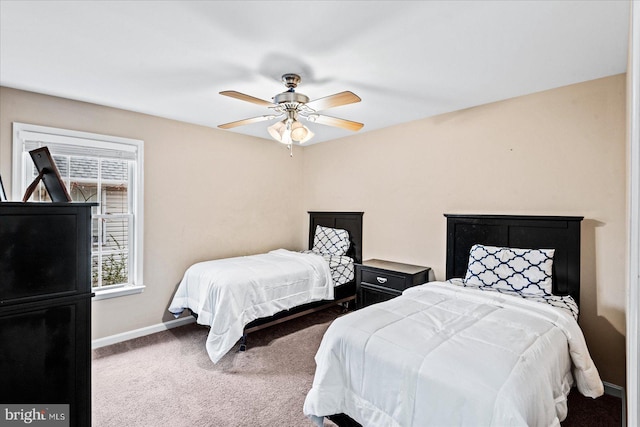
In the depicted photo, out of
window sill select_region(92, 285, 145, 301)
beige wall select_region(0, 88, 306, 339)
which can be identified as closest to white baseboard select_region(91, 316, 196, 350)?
beige wall select_region(0, 88, 306, 339)

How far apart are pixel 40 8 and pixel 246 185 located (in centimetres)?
291

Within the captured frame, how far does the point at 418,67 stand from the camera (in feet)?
7.59

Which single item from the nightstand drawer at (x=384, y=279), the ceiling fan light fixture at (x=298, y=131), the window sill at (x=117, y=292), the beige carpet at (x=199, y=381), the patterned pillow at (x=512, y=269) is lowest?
the beige carpet at (x=199, y=381)

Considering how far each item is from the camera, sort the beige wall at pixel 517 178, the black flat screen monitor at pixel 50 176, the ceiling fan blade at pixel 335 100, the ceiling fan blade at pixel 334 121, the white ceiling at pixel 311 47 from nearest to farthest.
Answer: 1. the black flat screen monitor at pixel 50 176
2. the white ceiling at pixel 311 47
3. the ceiling fan blade at pixel 335 100
4. the beige wall at pixel 517 178
5. the ceiling fan blade at pixel 334 121

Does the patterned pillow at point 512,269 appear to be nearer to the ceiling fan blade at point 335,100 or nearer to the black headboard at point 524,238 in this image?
the black headboard at point 524,238

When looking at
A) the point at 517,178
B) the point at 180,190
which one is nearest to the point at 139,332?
Answer: the point at 180,190

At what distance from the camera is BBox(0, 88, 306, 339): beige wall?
301 cm

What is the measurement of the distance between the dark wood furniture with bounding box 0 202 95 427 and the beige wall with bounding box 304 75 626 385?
10.4ft

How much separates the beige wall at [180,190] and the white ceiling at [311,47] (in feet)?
0.87

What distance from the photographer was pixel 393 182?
393 centimetres

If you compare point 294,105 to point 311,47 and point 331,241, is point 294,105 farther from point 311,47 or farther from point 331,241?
point 331,241

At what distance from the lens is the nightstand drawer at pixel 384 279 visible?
3.32 m

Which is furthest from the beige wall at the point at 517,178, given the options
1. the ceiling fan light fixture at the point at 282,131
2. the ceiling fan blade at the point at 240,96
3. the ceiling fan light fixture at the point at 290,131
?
the ceiling fan blade at the point at 240,96

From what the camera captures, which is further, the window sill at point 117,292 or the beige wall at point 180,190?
the window sill at point 117,292
